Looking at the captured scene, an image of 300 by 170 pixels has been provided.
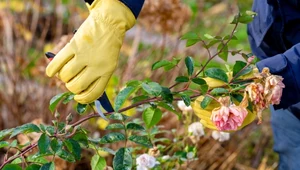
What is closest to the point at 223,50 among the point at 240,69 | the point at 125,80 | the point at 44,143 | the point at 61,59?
the point at 240,69

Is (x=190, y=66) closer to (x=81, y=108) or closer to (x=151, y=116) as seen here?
(x=151, y=116)

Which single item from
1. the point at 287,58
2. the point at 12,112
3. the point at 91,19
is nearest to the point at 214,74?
the point at 287,58

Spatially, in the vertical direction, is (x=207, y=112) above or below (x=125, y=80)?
above

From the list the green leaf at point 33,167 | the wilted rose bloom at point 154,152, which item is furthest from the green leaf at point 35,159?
the wilted rose bloom at point 154,152

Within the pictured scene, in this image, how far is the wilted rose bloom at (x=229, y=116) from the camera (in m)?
1.42

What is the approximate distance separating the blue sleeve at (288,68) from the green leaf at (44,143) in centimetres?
57

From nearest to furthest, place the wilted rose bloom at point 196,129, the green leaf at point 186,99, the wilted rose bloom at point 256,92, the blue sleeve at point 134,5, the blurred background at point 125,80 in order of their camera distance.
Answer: the wilted rose bloom at point 256,92
the green leaf at point 186,99
the blue sleeve at point 134,5
the wilted rose bloom at point 196,129
the blurred background at point 125,80

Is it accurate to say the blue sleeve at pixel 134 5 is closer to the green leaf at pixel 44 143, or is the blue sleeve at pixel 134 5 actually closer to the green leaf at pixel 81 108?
the green leaf at pixel 81 108

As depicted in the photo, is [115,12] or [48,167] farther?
[115,12]

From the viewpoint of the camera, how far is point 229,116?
4.70ft

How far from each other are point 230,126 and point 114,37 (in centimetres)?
37

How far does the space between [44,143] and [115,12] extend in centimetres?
38

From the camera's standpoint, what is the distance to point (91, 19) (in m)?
1.57

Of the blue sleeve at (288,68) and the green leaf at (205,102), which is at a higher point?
the green leaf at (205,102)
